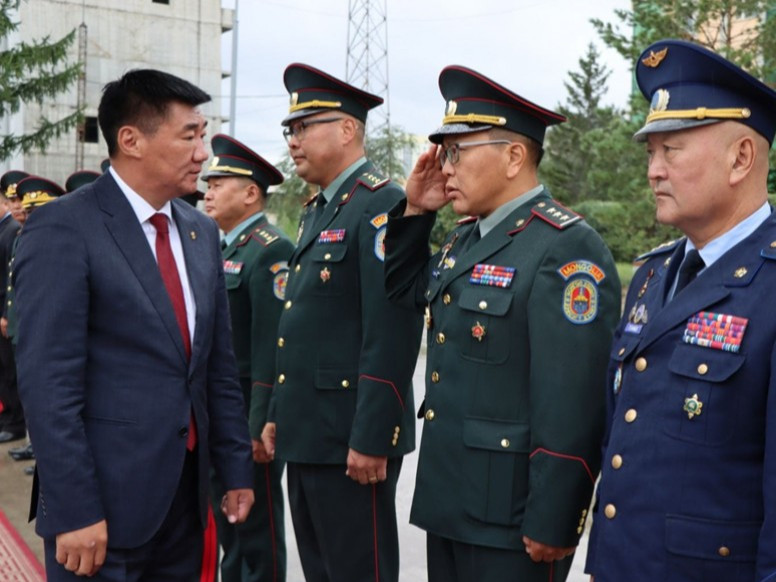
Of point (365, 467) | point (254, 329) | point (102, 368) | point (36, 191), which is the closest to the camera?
point (102, 368)

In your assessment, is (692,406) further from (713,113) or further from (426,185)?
(426,185)

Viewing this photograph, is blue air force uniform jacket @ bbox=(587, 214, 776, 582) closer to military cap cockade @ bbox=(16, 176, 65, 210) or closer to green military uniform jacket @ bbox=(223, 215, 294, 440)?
green military uniform jacket @ bbox=(223, 215, 294, 440)

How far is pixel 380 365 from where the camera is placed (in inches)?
128

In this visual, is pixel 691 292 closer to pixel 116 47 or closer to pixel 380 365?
pixel 380 365

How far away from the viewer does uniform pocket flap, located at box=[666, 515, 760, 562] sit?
1.86 metres

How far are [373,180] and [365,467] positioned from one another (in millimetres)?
1123

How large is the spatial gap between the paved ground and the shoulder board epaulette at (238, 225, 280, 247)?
5.40 feet

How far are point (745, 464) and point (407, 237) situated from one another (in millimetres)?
1424

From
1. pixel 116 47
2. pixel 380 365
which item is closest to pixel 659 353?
pixel 380 365

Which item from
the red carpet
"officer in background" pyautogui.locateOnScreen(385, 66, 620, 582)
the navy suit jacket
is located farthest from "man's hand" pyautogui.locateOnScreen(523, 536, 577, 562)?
the red carpet

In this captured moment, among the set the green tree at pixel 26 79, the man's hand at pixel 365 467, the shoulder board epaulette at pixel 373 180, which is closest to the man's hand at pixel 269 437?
the man's hand at pixel 365 467

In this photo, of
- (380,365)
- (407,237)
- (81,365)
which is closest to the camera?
(81,365)

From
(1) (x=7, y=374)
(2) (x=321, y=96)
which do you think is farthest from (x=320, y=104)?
(1) (x=7, y=374)

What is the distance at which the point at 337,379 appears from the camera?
3.49 metres
